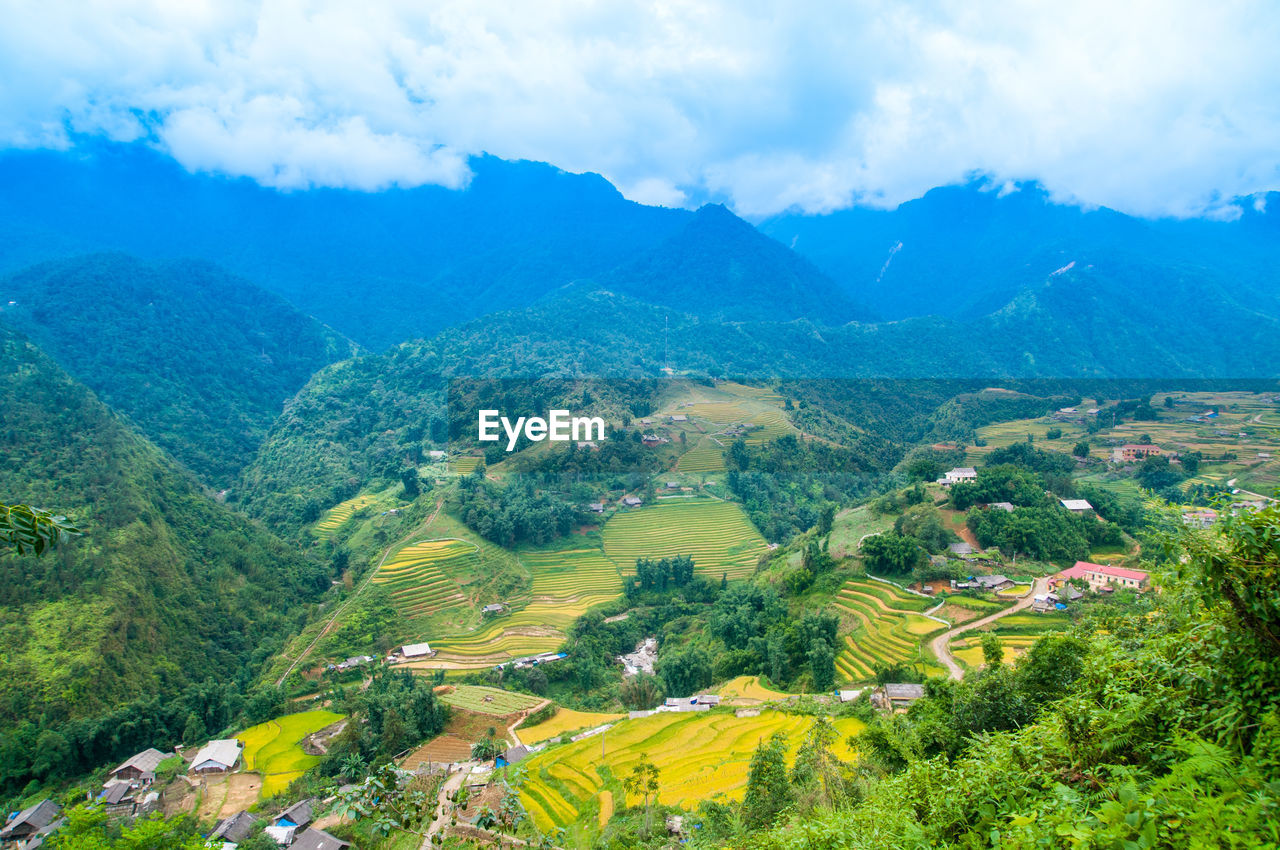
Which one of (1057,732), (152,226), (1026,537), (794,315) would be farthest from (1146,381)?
(152,226)

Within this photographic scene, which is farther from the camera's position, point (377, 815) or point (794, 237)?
point (794, 237)

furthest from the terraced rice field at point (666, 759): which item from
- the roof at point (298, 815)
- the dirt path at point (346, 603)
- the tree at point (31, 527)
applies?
the dirt path at point (346, 603)

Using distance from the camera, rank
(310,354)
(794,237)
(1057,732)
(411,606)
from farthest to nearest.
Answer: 1. (794,237)
2. (310,354)
3. (411,606)
4. (1057,732)

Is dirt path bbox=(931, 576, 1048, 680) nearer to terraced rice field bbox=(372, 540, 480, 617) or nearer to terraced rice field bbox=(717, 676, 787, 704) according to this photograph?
terraced rice field bbox=(717, 676, 787, 704)

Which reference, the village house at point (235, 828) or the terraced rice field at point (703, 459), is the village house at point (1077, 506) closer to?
the terraced rice field at point (703, 459)

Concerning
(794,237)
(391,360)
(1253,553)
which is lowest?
(1253,553)

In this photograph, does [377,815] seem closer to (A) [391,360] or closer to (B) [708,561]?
(B) [708,561]

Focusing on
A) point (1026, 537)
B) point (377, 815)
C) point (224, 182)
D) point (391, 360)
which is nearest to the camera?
point (377, 815)

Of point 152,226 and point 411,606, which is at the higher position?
point 152,226
